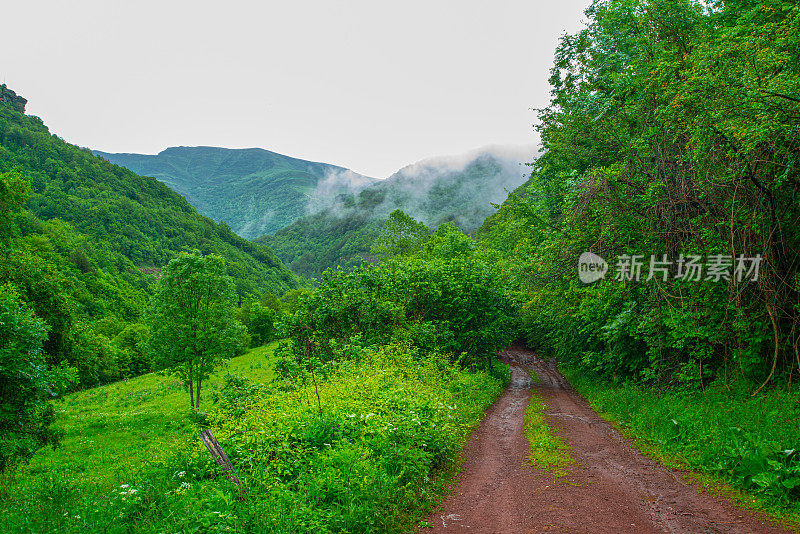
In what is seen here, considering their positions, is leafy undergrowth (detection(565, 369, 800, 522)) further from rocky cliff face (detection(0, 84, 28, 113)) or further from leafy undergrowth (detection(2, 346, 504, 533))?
rocky cliff face (detection(0, 84, 28, 113))

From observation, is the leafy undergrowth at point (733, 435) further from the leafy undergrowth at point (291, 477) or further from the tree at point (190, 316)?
the tree at point (190, 316)

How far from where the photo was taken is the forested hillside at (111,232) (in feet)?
225

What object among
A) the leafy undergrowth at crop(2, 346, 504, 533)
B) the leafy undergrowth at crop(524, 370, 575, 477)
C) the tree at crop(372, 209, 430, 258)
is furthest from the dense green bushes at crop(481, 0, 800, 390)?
the tree at crop(372, 209, 430, 258)

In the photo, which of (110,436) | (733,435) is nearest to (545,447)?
(733,435)

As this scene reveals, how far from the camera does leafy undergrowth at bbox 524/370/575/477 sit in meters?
8.38

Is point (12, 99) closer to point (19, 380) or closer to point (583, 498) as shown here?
point (19, 380)

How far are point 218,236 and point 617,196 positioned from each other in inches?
Result: 6258

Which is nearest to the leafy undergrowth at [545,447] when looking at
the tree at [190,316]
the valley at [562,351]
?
the valley at [562,351]

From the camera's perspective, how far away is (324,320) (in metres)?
17.2

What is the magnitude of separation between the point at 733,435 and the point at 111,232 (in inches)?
5618

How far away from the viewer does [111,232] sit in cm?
11631

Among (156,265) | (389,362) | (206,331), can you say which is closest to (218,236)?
(156,265)

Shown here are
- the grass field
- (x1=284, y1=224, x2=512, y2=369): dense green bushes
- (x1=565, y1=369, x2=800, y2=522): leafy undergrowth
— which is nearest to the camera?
(x1=565, y1=369, x2=800, y2=522): leafy undergrowth

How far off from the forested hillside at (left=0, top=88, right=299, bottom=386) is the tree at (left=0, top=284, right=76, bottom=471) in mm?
17316
